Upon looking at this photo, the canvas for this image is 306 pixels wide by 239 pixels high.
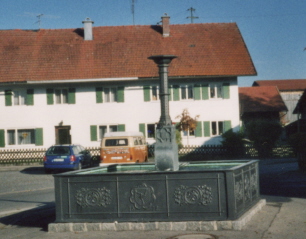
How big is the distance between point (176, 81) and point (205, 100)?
2.53 m

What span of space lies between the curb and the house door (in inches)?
1156

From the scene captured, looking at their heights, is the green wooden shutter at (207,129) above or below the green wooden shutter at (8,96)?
below

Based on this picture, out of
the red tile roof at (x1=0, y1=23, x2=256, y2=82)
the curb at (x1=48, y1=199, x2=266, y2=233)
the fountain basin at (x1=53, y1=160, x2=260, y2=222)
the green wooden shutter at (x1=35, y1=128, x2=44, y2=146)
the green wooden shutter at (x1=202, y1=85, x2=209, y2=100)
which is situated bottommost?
the curb at (x1=48, y1=199, x2=266, y2=233)

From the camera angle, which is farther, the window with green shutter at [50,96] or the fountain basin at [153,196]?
the window with green shutter at [50,96]

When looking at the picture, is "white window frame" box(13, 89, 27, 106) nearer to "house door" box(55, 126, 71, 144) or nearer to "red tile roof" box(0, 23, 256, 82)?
"red tile roof" box(0, 23, 256, 82)

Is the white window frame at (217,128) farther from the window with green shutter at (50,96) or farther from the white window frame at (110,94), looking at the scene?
the window with green shutter at (50,96)

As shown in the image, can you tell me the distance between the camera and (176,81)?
38562 millimetres

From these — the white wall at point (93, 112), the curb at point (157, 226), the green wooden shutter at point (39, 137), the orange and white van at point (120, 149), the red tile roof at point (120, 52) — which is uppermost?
the red tile roof at point (120, 52)

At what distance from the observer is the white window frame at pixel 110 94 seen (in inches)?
1535

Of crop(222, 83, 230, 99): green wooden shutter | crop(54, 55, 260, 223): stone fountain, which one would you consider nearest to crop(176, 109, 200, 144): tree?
crop(222, 83, 230, 99): green wooden shutter

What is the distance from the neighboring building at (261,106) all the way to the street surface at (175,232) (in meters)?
35.5

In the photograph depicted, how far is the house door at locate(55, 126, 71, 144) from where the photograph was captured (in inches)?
1551

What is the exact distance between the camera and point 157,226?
9.91 metres

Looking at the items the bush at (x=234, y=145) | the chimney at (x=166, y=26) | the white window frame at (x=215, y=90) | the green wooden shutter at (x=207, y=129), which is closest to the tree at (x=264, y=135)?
the bush at (x=234, y=145)
